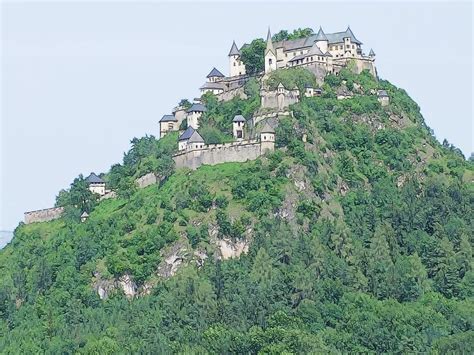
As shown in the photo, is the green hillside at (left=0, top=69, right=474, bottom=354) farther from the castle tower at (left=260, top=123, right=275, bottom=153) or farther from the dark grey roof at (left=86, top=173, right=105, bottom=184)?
the dark grey roof at (left=86, top=173, right=105, bottom=184)

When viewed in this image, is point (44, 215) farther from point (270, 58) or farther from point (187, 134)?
point (270, 58)

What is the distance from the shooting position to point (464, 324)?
11994 centimetres

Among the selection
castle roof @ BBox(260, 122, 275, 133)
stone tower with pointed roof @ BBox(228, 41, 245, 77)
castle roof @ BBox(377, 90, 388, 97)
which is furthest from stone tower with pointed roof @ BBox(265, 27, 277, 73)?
castle roof @ BBox(260, 122, 275, 133)

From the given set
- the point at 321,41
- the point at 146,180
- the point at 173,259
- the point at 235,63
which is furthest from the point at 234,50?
the point at 173,259

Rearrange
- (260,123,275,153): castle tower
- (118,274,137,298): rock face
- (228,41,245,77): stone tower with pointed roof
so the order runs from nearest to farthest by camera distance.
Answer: (118,274,137,298): rock face < (260,123,275,153): castle tower < (228,41,245,77): stone tower with pointed roof

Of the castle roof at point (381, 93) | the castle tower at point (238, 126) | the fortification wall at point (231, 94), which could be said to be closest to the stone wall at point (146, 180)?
the castle tower at point (238, 126)

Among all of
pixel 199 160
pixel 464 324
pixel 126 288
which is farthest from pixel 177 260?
pixel 464 324

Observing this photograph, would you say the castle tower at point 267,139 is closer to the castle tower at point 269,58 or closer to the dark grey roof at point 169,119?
the castle tower at point 269,58

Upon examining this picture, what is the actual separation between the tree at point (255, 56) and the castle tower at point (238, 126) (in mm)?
10259

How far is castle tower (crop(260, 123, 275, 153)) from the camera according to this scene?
13762cm

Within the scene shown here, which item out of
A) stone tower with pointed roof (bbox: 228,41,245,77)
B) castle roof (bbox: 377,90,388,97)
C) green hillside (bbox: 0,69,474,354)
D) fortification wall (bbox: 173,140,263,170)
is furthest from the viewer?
stone tower with pointed roof (bbox: 228,41,245,77)

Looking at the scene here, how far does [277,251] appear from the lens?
128500 millimetres

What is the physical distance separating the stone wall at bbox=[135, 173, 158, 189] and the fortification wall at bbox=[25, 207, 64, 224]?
390 inches

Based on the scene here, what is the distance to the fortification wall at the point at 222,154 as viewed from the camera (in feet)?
456
